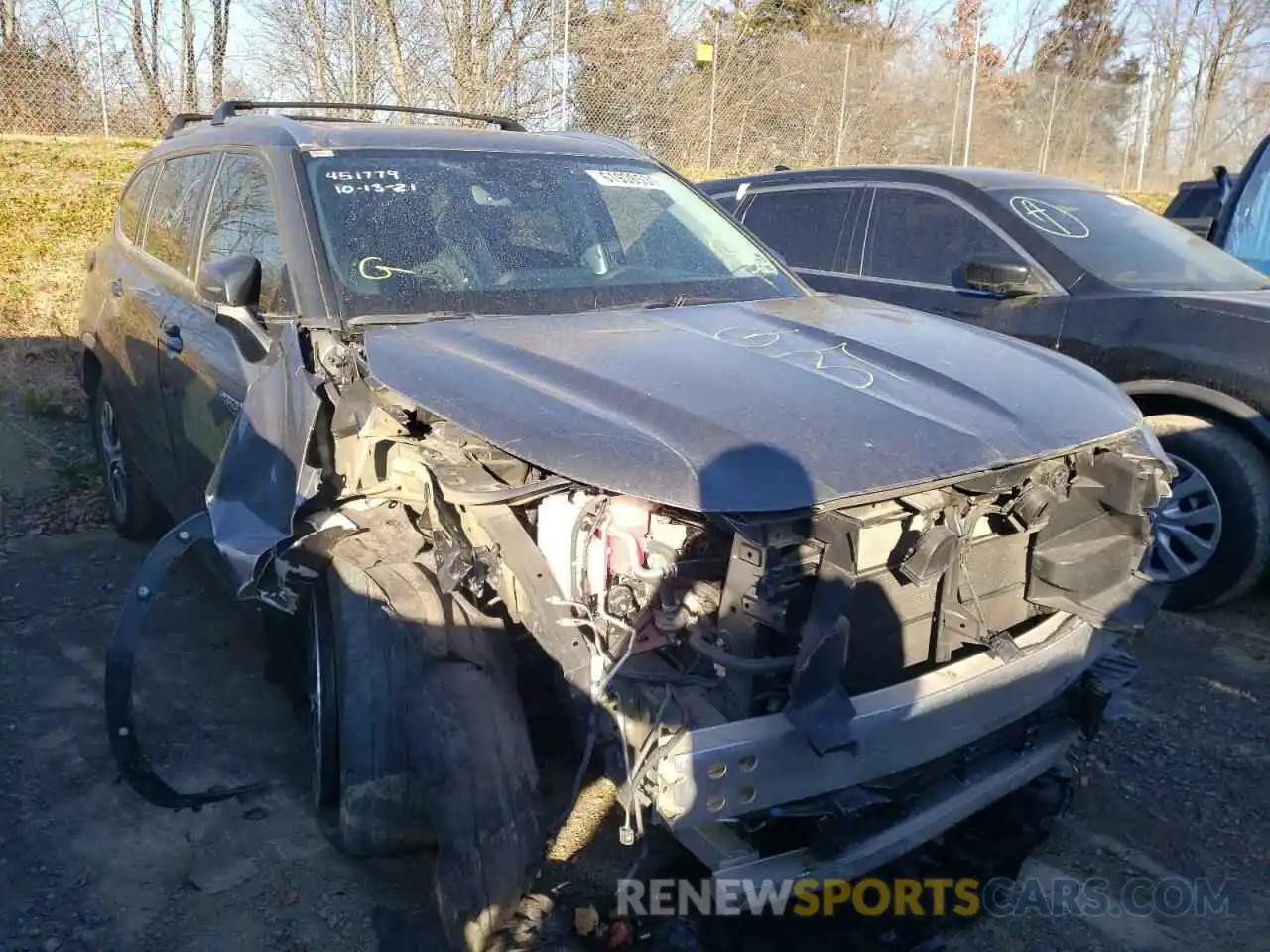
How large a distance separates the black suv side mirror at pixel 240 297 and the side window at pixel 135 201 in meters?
1.93

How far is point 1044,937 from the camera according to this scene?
8.86ft

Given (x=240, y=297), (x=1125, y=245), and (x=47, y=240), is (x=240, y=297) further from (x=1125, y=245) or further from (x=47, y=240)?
(x=47, y=240)

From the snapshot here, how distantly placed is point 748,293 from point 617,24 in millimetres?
11117

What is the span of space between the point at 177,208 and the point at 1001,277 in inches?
149

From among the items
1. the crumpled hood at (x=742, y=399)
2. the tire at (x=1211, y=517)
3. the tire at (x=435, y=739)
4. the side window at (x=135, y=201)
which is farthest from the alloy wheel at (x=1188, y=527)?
the side window at (x=135, y=201)

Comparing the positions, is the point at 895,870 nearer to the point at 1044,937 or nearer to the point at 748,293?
the point at 1044,937

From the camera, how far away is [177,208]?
4375 millimetres

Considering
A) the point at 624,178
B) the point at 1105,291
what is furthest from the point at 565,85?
the point at 624,178

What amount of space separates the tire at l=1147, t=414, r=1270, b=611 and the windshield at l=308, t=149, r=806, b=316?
215 cm

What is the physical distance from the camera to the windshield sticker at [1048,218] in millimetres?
5234

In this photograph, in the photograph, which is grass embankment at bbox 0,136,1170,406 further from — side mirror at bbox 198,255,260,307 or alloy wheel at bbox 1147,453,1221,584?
alloy wheel at bbox 1147,453,1221,584

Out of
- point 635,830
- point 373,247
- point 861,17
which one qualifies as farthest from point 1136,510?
point 861,17

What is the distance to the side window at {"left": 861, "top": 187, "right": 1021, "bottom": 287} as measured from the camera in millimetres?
5355
